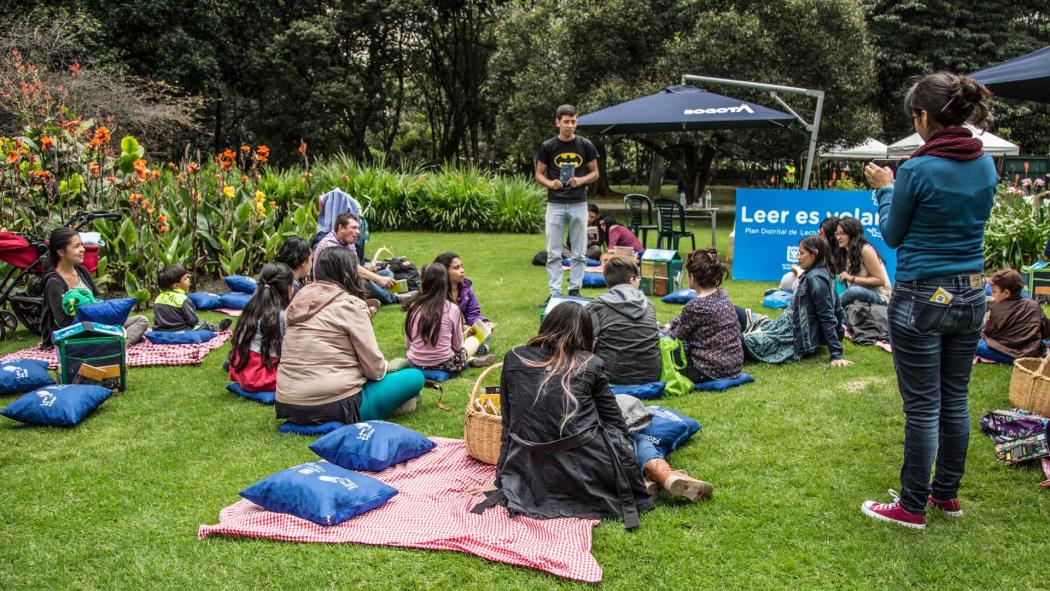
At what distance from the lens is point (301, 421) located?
16.3 ft

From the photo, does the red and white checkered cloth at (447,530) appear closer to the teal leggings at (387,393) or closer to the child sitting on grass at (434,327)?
the teal leggings at (387,393)

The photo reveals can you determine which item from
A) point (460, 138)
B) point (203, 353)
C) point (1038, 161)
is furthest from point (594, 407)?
point (460, 138)

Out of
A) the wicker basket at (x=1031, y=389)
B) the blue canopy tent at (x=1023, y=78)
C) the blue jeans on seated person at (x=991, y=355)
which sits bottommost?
the blue jeans on seated person at (x=991, y=355)

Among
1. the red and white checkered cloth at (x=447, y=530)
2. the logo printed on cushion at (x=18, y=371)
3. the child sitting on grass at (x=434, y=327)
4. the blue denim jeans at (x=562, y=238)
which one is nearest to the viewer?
the red and white checkered cloth at (x=447, y=530)

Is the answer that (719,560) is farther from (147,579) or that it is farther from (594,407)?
(147,579)

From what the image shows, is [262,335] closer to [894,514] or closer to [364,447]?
[364,447]

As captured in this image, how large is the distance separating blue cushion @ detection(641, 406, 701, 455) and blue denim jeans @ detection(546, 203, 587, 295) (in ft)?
13.3

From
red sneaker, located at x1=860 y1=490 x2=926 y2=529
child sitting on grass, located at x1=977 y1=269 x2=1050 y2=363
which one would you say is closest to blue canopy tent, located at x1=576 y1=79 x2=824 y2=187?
child sitting on grass, located at x1=977 y1=269 x2=1050 y2=363

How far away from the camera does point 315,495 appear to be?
3.67 meters

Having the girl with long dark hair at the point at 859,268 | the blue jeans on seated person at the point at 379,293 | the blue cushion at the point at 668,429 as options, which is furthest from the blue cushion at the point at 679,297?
the blue cushion at the point at 668,429

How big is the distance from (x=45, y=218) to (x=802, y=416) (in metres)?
7.76

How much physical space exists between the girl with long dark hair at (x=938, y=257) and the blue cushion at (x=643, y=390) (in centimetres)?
225

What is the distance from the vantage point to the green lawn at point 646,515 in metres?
3.27

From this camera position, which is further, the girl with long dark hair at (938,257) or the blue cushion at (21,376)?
the blue cushion at (21,376)
